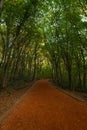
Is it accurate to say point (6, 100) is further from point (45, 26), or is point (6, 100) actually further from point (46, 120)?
point (45, 26)

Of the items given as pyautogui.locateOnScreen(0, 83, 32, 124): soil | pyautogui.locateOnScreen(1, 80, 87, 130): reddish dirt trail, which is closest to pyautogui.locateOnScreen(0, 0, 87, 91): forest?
pyautogui.locateOnScreen(0, 83, 32, 124): soil

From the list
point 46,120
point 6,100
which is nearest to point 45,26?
point 6,100

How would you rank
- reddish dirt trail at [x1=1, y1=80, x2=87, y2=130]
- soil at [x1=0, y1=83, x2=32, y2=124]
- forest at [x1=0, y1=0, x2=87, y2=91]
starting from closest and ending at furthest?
1. reddish dirt trail at [x1=1, y1=80, x2=87, y2=130]
2. soil at [x1=0, y1=83, x2=32, y2=124]
3. forest at [x1=0, y1=0, x2=87, y2=91]

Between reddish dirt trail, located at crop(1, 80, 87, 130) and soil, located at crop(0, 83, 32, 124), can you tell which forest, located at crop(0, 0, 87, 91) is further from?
reddish dirt trail, located at crop(1, 80, 87, 130)

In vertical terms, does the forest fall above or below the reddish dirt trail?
above

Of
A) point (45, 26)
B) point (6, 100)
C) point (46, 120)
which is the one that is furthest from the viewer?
point (45, 26)

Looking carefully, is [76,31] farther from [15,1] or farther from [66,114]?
[66,114]

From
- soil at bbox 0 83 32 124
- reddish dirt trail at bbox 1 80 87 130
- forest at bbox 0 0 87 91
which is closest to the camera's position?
reddish dirt trail at bbox 1 80 87 130

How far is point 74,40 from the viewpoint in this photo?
88.4 feet

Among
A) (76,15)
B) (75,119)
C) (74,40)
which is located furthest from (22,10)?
(75,119)

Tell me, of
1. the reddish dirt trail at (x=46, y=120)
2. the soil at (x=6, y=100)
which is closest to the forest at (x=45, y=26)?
the soil at (x=6, y=100)

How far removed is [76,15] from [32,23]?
18.7 feet

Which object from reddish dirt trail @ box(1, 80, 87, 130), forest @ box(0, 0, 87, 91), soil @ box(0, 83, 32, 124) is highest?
forest @ box(0, 0, 87, 91)

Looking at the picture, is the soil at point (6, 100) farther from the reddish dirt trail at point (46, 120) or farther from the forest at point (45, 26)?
the forest at point (45, 26)
